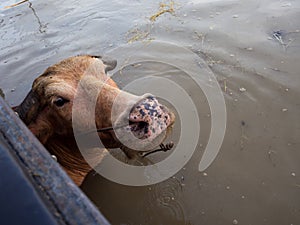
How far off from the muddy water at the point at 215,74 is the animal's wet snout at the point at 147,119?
1223mm

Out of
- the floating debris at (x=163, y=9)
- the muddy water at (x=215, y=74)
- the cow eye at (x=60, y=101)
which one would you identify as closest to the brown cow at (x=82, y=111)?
the cow eye at (x=60, y=101)

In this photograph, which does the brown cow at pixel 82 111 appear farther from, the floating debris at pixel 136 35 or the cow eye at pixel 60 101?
the floating debris at pixel 136 35

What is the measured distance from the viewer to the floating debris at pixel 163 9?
25.5ft

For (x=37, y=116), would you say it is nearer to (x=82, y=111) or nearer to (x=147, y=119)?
(x=82, y=111)

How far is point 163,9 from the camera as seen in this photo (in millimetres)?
7949

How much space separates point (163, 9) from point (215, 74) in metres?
3.19

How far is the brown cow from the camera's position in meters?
2.97

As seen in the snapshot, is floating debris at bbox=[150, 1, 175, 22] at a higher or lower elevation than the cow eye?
lower

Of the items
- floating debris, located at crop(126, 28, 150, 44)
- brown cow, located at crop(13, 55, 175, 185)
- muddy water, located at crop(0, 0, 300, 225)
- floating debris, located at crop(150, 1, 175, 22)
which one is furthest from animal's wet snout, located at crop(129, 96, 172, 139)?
floating debris, located at crop(150, 1, 175, 22)

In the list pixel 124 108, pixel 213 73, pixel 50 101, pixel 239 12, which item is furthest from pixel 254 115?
pixel 239 12

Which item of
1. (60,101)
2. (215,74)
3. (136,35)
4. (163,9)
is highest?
(60,101)

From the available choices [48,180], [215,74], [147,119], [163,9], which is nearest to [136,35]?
[163,9]

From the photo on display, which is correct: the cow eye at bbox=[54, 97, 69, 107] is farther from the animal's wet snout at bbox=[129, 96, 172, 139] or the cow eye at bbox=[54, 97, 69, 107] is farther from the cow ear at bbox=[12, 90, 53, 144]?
the animal's wet snout at bbox=[129, 96, 172, 139]

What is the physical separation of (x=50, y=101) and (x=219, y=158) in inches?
91.2
